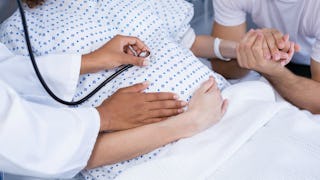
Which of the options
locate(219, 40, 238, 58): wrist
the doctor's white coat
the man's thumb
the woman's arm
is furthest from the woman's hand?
locate(219, 40, 238, 58): wrist

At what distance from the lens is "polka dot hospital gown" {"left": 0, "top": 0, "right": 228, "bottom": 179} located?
1.21 metres

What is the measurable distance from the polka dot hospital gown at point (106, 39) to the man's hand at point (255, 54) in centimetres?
11

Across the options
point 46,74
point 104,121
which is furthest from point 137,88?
point 46,74

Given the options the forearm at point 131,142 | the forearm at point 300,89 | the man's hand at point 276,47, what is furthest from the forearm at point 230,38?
the forearm at point 131,142

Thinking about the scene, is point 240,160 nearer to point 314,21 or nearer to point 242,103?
point 242,103

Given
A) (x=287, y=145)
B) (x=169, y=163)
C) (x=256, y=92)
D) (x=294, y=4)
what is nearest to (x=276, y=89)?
(x=256, y=92)

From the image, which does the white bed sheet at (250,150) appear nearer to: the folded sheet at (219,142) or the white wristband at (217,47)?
the folded sheet at (219,142)

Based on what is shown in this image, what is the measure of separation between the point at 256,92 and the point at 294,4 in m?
0.45

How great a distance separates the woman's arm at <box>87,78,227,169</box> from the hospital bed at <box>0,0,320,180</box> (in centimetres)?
3

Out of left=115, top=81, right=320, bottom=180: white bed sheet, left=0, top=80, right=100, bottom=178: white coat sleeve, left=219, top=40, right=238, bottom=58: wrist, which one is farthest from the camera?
left=219, top=40, right=238, bottom=58: wrist

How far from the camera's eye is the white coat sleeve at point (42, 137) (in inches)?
34.3

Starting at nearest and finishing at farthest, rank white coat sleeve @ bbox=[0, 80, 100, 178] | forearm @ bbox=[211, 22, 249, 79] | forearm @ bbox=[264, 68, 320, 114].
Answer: white coat sleeve @ bbox=[0, 80, 100, 178] < forearm @ bbox=[264, 68, 320, 114] < forearm @ bbox=[211, 22, 249, 79]

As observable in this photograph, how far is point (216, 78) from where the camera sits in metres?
1.32

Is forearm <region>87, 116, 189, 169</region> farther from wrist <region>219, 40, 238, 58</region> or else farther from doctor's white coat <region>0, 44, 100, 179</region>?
wrist <region>219, 40, 238, 58</region>
